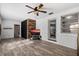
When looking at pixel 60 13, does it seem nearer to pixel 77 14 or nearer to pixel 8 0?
pixel 77 14

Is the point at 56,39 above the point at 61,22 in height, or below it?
below

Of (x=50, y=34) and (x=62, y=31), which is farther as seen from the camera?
(x=50, y=34)

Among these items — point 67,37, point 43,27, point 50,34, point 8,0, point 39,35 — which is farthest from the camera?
point 39,35

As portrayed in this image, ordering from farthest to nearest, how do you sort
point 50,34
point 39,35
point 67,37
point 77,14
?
point 39,35, point 50,34, point 67,37, point 77,14

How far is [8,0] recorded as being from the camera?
3164mm

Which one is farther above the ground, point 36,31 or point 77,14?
point 77,14

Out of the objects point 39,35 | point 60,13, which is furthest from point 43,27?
point 60,13

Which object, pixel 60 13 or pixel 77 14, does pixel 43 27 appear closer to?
pixel 60 13

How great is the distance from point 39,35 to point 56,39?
3.54 metres

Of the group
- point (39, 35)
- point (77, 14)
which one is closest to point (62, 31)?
point (77, 14)

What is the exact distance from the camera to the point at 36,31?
11102 mm

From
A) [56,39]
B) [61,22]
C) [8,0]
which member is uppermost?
[8,0]

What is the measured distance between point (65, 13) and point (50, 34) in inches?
114

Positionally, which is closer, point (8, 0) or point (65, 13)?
point (8, 0)
